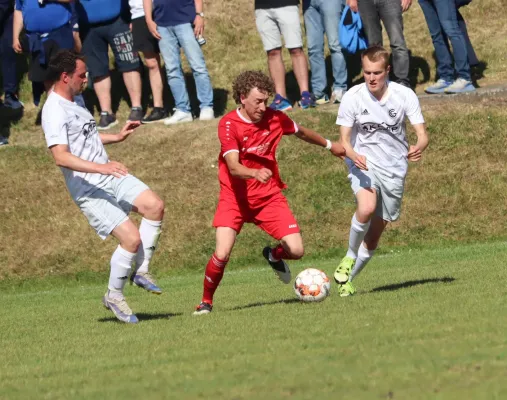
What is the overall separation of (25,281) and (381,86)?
25.2 feet

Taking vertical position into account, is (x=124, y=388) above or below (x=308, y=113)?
above

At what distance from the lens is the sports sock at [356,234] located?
32.4 feet

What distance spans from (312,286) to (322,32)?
810 centimetres

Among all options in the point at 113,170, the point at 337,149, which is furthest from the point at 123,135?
the point at 337,149

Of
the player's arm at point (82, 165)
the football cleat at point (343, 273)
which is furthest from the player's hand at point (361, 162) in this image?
the player's arm at point (82, 165)

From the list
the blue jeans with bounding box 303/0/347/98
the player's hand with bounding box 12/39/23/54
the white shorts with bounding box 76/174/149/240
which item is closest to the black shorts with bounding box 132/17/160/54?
the player's hand with bounding box 12/39/23/54

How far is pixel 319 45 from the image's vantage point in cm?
1700

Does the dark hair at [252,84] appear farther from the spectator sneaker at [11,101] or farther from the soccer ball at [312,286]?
the spectator sneaker at [11,101]

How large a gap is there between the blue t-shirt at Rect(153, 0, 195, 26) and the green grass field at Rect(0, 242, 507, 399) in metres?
6.37

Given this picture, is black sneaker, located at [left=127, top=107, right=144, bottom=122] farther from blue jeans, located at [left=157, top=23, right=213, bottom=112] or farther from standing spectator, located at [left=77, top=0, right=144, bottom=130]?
blue jeans, located at [left=157, top=23, right=213, bottom=112]

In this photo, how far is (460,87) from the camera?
17.0 meters

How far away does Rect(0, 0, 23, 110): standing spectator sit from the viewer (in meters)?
17.9

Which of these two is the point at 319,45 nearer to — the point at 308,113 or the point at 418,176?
the point at 308,113

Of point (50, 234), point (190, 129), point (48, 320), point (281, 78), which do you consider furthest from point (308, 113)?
point (48, 320)
